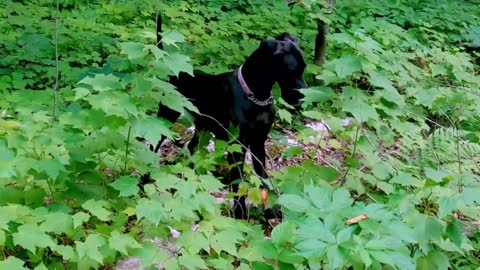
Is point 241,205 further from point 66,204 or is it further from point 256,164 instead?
point 66,204

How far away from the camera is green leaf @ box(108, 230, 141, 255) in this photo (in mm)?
2508

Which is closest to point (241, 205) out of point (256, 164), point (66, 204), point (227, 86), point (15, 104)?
point (256, 164)

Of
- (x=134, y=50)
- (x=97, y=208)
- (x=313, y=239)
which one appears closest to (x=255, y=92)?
(x=134, y=50)

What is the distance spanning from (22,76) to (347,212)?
5047mm

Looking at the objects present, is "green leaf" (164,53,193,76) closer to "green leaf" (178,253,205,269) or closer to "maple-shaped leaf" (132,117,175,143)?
"maple-shaped leaf" (132,117,175,143)

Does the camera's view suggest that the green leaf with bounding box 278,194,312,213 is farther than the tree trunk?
No

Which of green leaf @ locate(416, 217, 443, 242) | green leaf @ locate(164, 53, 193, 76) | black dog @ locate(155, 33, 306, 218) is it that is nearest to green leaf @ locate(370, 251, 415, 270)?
green leaf @ locate(416, 217, 443, 242)

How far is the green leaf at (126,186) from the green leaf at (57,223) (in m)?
0.29

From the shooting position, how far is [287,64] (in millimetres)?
3789

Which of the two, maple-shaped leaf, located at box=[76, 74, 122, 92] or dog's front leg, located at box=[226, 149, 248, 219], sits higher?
maple-shaped leaf, located at box=[76, 74, 122, 92]

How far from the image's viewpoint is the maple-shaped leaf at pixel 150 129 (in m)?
2.62

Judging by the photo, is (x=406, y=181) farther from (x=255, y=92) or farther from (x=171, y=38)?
(x=255, y=92)

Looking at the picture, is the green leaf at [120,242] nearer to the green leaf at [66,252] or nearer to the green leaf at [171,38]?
the green leaf at [66,252]

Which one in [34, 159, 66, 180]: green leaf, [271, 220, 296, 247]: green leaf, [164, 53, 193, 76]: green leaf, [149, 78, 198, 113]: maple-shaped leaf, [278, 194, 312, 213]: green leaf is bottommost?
[34, 159, 66, 180]: green leaf
